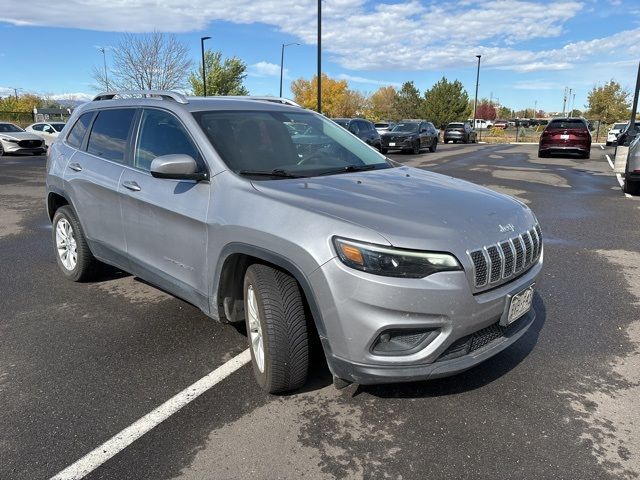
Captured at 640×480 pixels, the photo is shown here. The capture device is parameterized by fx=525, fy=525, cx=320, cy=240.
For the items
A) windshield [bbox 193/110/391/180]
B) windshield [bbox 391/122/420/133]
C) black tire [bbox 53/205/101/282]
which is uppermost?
windshield [bbox 391/122/420/133]

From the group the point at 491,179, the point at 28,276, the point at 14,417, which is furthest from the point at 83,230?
the point at 491,179

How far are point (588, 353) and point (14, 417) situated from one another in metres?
3.72

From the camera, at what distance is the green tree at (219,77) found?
50353mm

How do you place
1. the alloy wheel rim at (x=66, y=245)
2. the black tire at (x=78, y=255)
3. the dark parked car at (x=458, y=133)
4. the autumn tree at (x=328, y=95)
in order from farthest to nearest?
the autumn tree at (x=328, y=95) < the dark parked car at (x=458, y=133) < the alloy wheel rim at (x=66, y=245) < the black tire at (x=78, y=255)

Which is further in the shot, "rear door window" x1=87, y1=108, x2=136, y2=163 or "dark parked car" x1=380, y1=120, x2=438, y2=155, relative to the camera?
"dark parked car" x1=380, y1=120, x2=438, y2=155

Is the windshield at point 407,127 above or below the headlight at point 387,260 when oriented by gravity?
above

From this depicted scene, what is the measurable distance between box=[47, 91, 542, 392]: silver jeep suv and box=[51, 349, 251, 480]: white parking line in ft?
1.10

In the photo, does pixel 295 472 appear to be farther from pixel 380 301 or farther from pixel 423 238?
pixel 423 238

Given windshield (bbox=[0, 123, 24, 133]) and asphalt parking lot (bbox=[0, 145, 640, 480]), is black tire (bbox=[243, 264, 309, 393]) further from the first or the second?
windshield (bbox=[0, 123, 24, 133])

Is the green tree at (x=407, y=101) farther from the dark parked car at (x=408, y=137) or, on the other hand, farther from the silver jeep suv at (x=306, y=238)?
the silver jeep suv at (x=306, y=238)

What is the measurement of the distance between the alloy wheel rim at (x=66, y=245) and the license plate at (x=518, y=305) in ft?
13.2

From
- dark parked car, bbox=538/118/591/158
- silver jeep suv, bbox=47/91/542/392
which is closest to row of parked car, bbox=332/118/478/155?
dark parked car, bbox=538/118/591/158

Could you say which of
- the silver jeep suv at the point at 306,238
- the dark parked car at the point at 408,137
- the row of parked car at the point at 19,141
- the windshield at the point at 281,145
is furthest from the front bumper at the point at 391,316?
the row of parked car at the point at 19,141

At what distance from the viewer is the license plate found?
9.51ft
